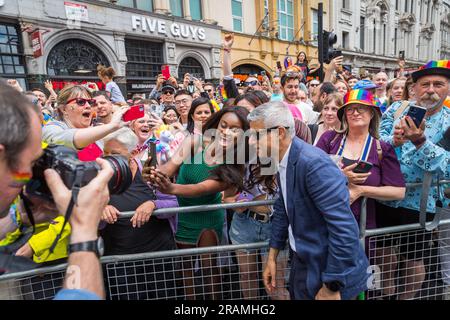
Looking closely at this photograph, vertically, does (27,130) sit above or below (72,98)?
below

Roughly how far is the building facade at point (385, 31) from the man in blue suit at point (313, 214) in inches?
1085

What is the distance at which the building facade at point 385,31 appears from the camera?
2691 centimetres

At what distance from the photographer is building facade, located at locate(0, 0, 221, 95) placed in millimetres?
9617

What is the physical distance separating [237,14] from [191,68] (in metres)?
5.46

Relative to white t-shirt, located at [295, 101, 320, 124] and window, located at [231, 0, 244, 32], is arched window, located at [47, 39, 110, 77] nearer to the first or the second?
window, located at [231, 0, 244, 32]

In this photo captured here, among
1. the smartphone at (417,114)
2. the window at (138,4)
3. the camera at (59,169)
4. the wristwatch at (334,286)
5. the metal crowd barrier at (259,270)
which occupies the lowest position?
the metal crowd barrier at (259,270)

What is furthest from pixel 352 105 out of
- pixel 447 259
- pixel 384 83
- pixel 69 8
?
pixel 69 8

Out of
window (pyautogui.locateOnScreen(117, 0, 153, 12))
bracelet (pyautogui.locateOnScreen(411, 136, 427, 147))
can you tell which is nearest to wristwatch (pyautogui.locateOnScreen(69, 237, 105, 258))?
bracelet (pyautogui.locateOnScreen(411, 136, 427, 147))

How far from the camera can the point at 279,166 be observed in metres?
1.76

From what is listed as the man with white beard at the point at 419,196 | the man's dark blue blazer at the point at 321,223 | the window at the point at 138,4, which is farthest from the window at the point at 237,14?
the man's dark blue blazer at the point at 321,223

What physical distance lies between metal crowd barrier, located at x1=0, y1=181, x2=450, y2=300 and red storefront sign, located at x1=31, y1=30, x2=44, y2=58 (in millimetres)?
9881

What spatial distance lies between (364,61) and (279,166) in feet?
105

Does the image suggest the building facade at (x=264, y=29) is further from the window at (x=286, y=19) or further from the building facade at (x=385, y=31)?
the building facade at (x=385, y=31)

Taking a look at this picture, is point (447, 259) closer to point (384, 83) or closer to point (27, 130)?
point (27, 130)
